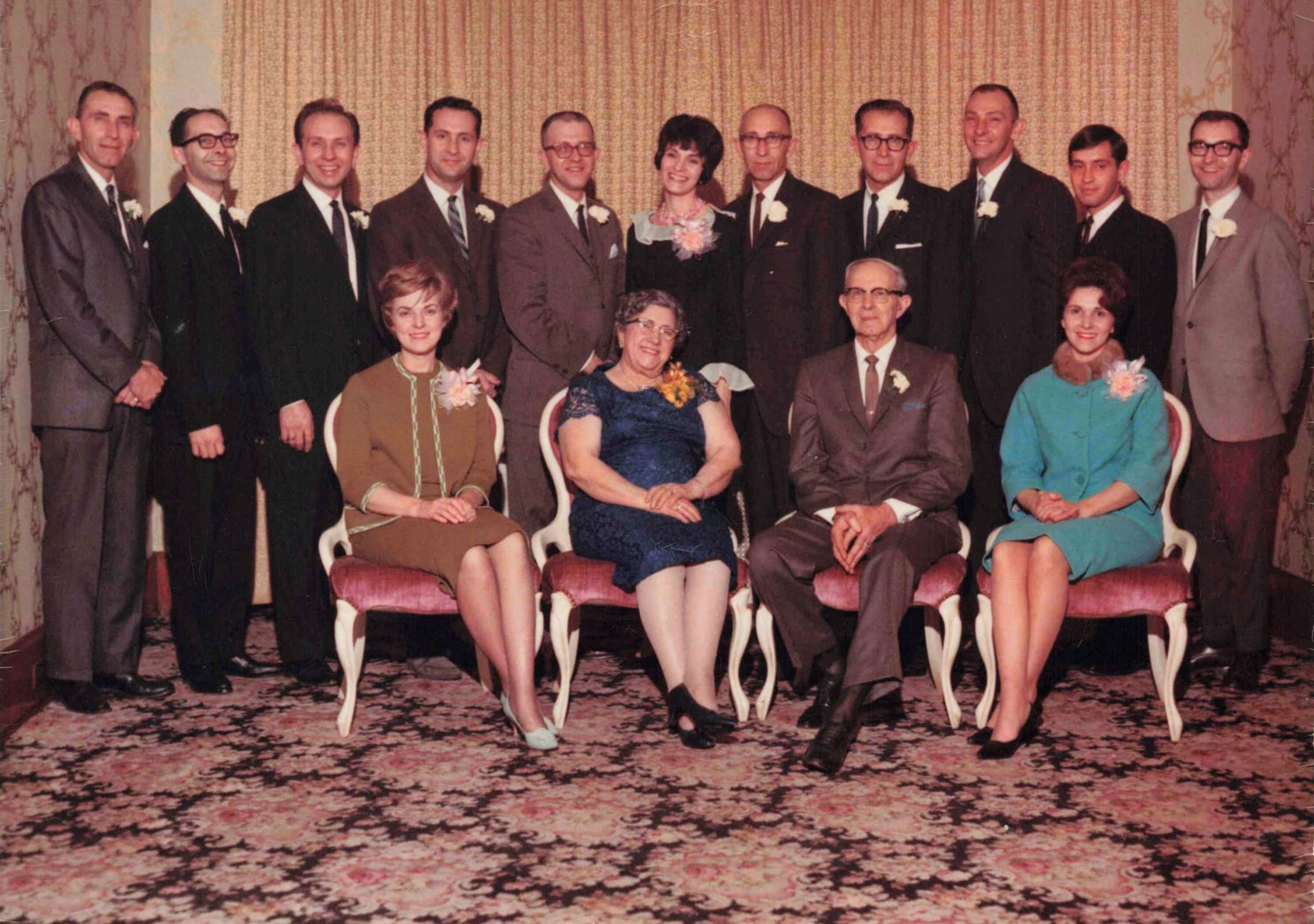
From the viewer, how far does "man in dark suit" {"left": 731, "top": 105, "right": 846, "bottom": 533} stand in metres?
5.02

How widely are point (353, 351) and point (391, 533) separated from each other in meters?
0.93

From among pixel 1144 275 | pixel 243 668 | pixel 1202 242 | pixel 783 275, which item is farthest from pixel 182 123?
pixel 1202 242

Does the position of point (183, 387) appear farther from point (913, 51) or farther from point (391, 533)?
point (913, 51)

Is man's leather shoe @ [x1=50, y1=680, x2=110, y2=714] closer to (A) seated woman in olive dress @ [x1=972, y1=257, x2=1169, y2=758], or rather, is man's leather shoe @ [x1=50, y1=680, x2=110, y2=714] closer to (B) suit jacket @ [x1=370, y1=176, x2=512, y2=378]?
(B) suit jacket @ [x1=370, y1=176, x2=512, y2=378]

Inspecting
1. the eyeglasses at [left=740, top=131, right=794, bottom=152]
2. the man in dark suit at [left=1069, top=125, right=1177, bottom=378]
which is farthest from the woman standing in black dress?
the man in dark suit at [left=1069, top=125, right=1177, bottom=378]

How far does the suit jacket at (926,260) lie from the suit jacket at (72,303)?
8.34ft

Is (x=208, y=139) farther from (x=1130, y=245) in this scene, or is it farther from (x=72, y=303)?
(x=1130, y=245)

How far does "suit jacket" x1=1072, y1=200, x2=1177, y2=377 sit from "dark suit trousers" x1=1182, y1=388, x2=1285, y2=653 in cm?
35

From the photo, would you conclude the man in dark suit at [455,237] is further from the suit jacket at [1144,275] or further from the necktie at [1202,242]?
the necktie at [1202,242]

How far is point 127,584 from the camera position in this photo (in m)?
4.77

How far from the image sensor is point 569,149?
16.8 feet

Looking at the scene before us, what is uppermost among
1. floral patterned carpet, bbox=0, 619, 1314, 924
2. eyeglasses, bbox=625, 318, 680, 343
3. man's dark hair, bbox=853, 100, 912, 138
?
man's dark hair, bbox=853, 100, 912, 138

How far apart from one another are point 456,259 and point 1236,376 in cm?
283

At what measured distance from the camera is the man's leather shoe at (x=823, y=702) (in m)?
4.43
